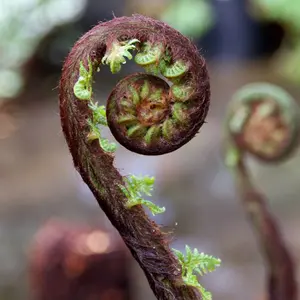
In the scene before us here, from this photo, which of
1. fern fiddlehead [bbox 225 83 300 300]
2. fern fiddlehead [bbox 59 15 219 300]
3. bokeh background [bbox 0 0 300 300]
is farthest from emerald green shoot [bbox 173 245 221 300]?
bokeh background [bbox 0 0 300 300]

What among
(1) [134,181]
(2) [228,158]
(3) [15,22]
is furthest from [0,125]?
(1) [134,181]

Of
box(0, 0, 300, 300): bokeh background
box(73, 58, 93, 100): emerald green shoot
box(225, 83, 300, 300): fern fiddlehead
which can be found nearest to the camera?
box(73, 58, 93, 100): emerald green shoot

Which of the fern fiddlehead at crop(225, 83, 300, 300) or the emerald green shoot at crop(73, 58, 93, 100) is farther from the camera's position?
the fern fiddlehead at crop(225, 83, 300, 300)

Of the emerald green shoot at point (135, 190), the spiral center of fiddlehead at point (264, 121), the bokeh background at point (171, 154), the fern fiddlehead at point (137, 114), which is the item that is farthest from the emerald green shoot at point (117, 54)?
the bokeh background at point (171, 154)

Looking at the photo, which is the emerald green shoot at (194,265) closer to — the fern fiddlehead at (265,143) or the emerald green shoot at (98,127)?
the emerald green shoot at (98,127)

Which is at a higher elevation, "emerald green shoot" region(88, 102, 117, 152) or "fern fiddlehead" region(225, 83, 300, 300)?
"fern fiddlehead" region(225, 83, 300, 300)

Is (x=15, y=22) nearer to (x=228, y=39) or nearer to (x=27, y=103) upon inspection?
(x=27, y=103)

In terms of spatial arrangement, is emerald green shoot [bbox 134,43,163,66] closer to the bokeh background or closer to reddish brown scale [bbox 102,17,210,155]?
reddish brown scale [bbox 102,17,210,155]
